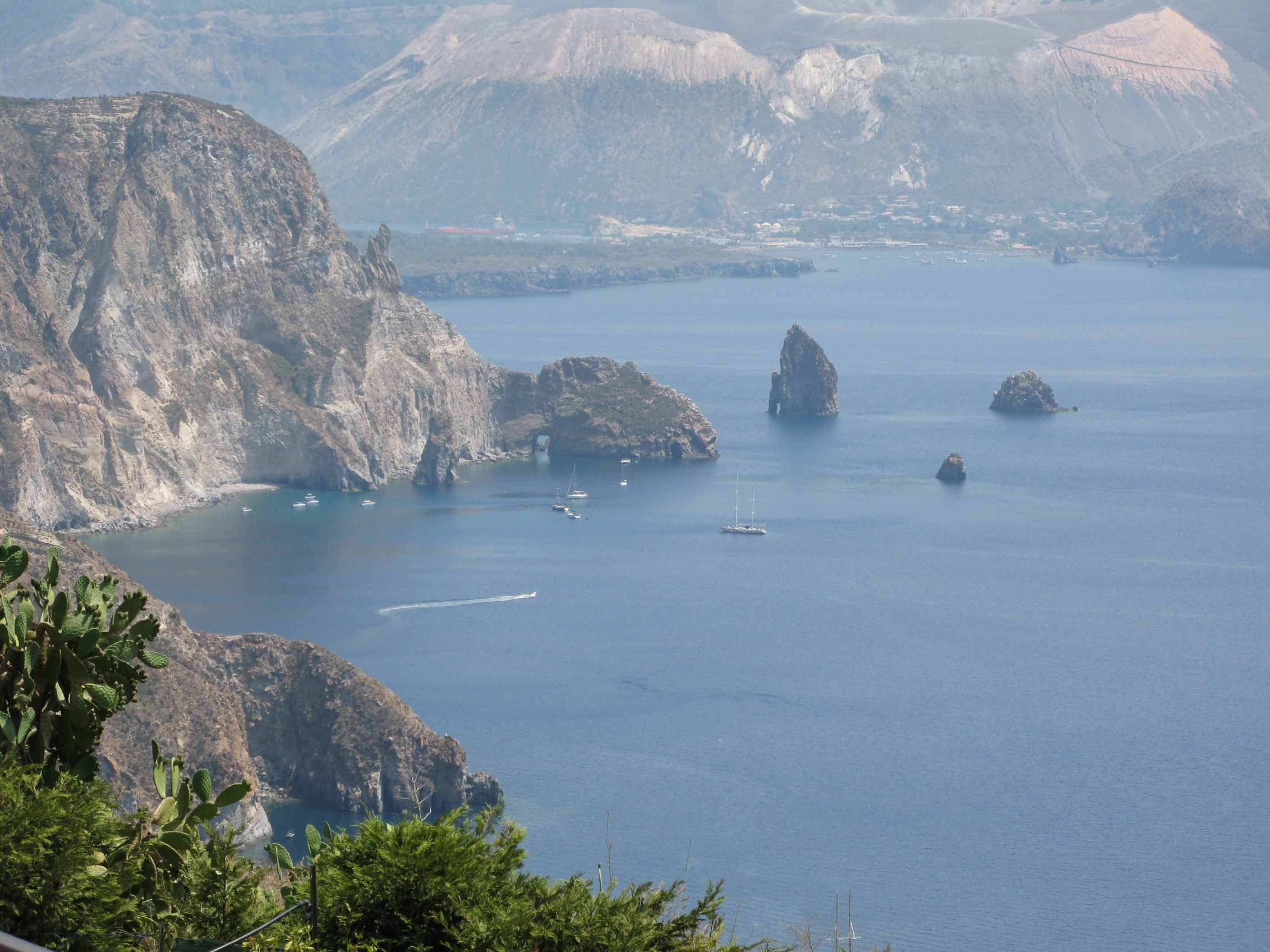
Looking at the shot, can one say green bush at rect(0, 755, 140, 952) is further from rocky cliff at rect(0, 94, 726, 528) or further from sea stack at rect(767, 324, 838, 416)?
sea stack at rect(767, 324, 838, 416)

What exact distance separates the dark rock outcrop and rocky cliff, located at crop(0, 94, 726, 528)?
2.07ft

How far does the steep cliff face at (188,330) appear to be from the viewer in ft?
422

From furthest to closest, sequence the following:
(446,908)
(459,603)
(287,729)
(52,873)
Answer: (459,603) < (287,729) < (446,908) < (52,873)

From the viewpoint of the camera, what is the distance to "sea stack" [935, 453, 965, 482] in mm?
156500

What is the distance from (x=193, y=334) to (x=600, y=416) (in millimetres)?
35974

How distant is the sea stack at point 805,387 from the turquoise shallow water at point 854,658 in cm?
1231

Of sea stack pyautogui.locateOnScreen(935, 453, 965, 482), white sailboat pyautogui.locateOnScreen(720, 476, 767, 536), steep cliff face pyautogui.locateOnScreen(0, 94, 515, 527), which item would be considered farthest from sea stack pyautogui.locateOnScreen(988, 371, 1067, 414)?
steep cliff face pyautogui.locateOnScreen(0, 94, 515, 527)

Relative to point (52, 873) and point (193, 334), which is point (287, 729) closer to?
point (52, 873)

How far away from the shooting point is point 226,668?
72.6 metres

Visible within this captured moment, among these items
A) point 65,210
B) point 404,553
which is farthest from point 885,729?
point 65,210

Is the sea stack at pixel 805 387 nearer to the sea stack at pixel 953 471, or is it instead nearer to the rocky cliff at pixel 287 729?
the sea stack at pixel 953 471

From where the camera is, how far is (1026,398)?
194 meters

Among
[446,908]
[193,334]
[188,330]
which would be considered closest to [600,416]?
[193,334]

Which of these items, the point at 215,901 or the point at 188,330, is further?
the point at 188,330
